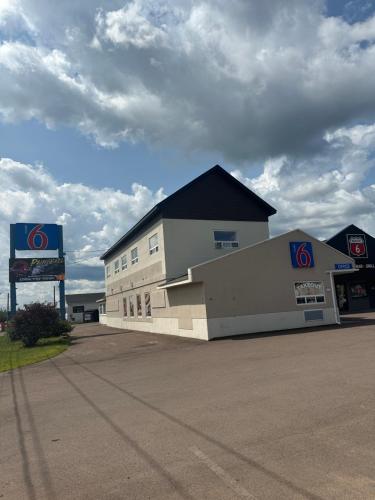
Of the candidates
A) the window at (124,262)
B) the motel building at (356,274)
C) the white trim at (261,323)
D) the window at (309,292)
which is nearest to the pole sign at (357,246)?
the motel building at (356,274)

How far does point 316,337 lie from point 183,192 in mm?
12342

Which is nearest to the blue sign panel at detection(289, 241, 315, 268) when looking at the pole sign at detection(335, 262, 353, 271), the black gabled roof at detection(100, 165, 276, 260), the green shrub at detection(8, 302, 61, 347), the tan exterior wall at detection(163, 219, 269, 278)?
the pole sign at detection(335, 262, 353, 271)

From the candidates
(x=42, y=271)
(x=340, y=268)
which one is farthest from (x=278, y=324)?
(x=42, y=271)

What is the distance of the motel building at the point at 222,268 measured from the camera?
19.4 meters

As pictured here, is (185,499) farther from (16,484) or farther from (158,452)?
(16,484)

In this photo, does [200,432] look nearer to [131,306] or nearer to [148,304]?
[148,304]

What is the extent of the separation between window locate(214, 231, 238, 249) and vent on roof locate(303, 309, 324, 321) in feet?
22.2

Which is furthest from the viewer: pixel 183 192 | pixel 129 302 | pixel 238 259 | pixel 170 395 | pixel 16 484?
pixel 129 302

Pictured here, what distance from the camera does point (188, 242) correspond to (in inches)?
969

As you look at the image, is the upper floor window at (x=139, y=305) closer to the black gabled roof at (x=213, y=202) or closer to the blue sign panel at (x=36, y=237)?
the black gabled roof at (x=213, y=202)

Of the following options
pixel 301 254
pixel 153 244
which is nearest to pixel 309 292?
pixel 301 254

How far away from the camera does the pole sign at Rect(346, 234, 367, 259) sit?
33312mm

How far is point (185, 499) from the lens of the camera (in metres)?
3.84

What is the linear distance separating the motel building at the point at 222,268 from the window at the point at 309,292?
5 cm
